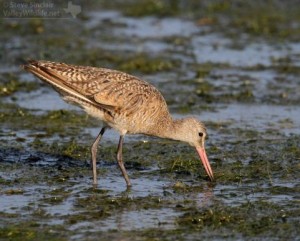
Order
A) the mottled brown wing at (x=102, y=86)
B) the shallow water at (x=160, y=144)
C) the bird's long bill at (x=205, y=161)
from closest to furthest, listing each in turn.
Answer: the shallow water at (x=160, y=144)
the mottled brown wing at (x=102, y=86)
the bird's long bill at (x=205, y=161)

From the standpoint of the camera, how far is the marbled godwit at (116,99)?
32.1 feet

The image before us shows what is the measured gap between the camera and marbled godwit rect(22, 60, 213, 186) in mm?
9773

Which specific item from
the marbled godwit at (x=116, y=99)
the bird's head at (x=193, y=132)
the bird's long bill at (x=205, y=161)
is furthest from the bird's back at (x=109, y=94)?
the bird's long bill at (x=205, y=161)

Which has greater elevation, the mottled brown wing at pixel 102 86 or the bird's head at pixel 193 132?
the mottled brown wing at pixel 102 86

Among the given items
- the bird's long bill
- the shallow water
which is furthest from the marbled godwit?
the shallow water

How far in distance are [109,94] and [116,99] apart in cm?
9

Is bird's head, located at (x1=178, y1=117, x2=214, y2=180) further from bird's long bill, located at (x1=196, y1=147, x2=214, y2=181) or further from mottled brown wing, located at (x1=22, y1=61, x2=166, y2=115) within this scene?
mottled brown wing, located at (x1=22, y1=61, x2=166, y2=115)

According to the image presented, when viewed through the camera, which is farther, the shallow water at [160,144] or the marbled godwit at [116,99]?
the marbled godwit at [116,99]

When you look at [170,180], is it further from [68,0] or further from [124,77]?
[68,0]

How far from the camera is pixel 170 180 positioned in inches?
399

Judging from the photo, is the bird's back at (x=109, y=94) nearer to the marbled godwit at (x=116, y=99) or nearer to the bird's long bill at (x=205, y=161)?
the marbled godwit at (x=116, y=99)

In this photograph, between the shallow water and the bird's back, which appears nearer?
the shallow water

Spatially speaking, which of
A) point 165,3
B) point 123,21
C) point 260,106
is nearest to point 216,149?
point 260,106

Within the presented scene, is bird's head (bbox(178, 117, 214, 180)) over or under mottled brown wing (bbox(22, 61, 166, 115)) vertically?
under
